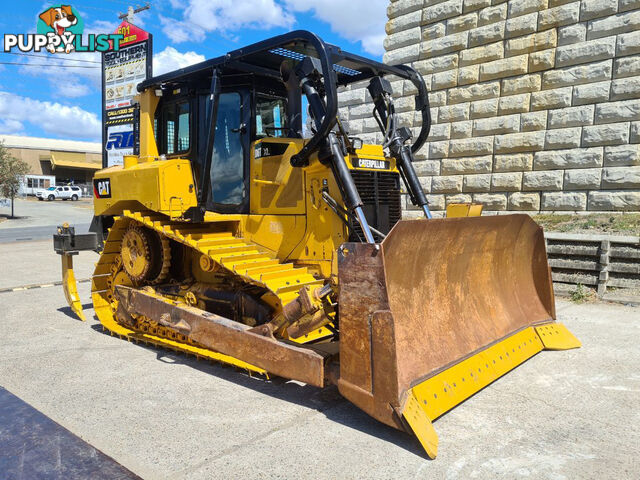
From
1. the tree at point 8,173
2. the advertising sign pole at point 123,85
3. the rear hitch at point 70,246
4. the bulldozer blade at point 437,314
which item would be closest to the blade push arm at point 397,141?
the bulldozer blade at point 437,314

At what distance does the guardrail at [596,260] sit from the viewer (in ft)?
24.5

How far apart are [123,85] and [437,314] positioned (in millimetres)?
12190

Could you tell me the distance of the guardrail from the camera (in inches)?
294

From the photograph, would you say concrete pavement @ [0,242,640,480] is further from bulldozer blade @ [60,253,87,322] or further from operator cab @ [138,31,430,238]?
operator cab @ [138,31,430,238]

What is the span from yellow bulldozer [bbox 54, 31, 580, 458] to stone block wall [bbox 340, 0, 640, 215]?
3674 mm

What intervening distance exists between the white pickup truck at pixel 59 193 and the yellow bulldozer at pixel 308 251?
47.9m

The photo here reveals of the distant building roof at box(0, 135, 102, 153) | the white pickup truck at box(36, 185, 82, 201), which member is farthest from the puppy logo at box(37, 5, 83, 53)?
the distant building roof at box(0, 135, 102, 153)

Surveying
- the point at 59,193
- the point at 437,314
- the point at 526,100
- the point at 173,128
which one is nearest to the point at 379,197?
the point at 437,314

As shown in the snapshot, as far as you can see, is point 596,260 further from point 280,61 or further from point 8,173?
point 8,173

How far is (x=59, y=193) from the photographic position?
4928cm

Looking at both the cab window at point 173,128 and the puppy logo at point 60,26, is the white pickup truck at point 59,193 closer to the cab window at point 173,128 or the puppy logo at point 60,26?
the puppy logo at point 60,26

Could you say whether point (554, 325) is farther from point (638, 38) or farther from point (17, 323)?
point (17, 323)

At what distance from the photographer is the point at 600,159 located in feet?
27.9

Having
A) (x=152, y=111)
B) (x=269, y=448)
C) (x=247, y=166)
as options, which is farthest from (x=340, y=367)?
(x=152, y=111)
